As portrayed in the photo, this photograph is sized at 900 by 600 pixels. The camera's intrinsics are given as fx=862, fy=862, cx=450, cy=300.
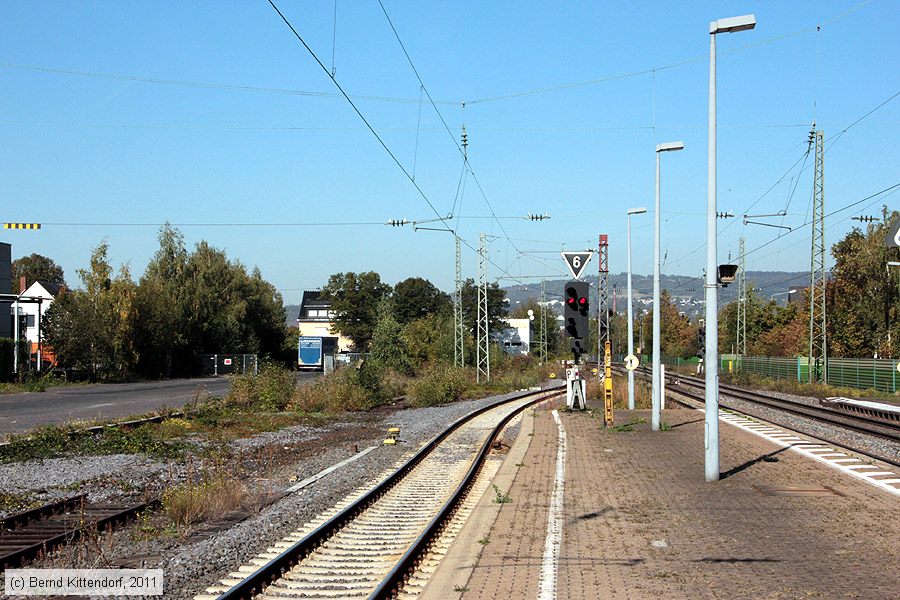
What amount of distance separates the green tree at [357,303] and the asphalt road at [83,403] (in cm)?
7516

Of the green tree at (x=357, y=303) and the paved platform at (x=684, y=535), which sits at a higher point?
the green tree at (x=357, y=303)

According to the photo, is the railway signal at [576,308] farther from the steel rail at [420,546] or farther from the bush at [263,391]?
the bush at [263,391]

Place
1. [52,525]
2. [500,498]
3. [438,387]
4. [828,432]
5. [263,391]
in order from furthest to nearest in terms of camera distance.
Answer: [438,387], [263,391], [828,432], [500,498], [52,525]

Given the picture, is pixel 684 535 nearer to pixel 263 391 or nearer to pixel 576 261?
pixel 576 261

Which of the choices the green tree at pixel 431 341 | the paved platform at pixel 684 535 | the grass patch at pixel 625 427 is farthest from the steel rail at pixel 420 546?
the green tree at pixel 431 341

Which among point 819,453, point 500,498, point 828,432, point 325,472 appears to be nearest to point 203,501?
point 500,498

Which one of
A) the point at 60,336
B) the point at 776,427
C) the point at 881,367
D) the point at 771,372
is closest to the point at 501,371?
the point at 771,372

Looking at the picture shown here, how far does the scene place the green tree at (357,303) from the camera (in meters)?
128

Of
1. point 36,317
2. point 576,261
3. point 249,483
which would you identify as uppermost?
point 576,261

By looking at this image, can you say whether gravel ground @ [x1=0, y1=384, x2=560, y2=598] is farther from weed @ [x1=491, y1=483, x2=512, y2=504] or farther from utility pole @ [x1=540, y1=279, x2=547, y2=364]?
utility pole @ [x1=540, y1=279, x2=547, y2=364]

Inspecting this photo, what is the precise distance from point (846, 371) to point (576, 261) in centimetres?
3061

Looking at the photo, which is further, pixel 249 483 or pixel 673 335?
pixel 673 335

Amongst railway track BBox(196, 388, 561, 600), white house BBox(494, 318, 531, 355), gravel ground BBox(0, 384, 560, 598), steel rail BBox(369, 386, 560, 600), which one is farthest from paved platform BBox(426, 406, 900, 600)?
white house BBox(494, 318, 531, 355)

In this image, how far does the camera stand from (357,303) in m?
129
